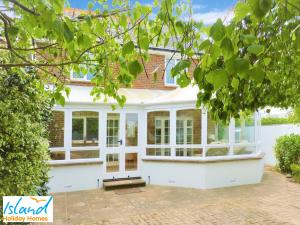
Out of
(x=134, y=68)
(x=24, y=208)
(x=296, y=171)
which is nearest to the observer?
(x=134, y=68)

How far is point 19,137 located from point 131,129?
6847 mm

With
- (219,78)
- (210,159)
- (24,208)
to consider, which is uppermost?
(219,78)

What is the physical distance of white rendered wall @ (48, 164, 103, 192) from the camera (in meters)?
10.4

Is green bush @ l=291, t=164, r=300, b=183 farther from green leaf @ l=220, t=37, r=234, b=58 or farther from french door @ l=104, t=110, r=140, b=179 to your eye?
green leaf @ l=220, t=37, r=234, b=58

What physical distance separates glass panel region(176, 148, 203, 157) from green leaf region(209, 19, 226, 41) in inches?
392

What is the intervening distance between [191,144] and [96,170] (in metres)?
4.04

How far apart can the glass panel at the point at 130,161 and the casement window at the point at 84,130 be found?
5.13 feet

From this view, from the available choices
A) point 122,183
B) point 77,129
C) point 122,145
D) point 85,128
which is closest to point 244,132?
point 122,145

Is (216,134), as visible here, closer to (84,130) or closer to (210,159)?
(210,159)

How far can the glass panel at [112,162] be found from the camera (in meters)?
11.6

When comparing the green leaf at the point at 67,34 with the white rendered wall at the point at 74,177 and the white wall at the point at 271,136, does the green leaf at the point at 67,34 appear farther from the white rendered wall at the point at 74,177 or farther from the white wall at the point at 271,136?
the white wall at the point at 271,136

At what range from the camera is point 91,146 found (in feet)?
36.9

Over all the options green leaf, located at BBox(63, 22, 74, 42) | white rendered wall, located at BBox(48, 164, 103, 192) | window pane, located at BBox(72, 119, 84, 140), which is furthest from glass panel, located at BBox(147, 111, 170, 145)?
green leaf, located at BBox(63, 22, 74, 42)

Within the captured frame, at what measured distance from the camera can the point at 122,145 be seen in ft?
38.6
